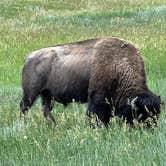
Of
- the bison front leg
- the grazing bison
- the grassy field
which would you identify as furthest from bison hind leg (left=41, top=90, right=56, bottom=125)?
the bison front leg

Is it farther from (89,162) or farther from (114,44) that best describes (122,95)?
(89,162)

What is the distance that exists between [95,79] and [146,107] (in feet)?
3.92

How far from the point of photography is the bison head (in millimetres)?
6749

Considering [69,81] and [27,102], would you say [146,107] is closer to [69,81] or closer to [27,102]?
[69,81]

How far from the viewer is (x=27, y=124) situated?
6.88 metres

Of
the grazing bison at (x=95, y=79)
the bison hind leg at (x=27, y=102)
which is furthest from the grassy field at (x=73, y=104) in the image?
the grazing bison at (x=95, y=79)

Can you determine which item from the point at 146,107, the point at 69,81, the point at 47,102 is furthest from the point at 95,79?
the point at 47,102

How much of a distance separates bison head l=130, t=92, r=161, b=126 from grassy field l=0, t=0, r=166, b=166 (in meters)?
0.13

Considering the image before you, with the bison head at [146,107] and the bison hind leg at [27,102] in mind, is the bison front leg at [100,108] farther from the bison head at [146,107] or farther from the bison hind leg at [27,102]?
the bison hind leg at [27,102]

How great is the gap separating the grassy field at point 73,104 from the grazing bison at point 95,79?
0.26m

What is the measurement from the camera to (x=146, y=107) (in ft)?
22.2

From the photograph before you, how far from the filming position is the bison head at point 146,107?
6.75 meters

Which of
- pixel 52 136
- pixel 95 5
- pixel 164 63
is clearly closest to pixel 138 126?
pixel 52 136

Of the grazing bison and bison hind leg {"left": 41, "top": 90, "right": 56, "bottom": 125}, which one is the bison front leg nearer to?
the grazing bison
